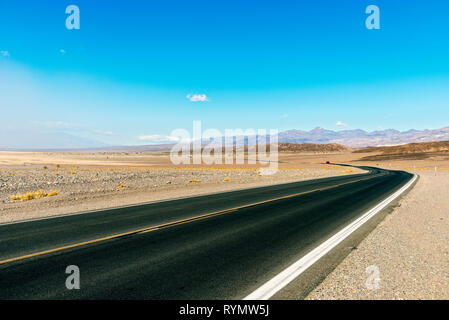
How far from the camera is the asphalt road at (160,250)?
14.6ft

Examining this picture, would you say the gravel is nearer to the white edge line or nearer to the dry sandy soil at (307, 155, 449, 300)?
the dry sandy soil at (307, 155, 449, 300)

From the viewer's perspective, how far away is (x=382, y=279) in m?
4.81

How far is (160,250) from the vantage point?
6266 mm

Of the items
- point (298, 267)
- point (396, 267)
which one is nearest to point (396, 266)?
point (396, 267)

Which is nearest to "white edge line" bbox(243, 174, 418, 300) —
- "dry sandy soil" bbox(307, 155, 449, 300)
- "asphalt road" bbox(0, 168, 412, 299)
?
"asphalt road" bbox(0, 168, 412, 299)

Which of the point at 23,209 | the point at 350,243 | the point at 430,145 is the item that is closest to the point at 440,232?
the point at 350,243

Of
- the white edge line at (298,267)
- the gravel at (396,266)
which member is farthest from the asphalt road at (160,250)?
the gravel at (396,266)

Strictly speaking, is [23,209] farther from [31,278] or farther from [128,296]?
[128,296]

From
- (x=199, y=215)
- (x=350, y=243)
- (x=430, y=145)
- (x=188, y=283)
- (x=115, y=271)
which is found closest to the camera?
(x=188, y=283)

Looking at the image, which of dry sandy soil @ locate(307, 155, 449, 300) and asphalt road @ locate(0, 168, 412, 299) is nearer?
dry sandy soil @ locate(307, 155, 449, 300)

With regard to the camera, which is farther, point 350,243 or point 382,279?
point 350,243

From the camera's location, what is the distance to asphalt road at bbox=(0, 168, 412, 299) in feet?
14.6
